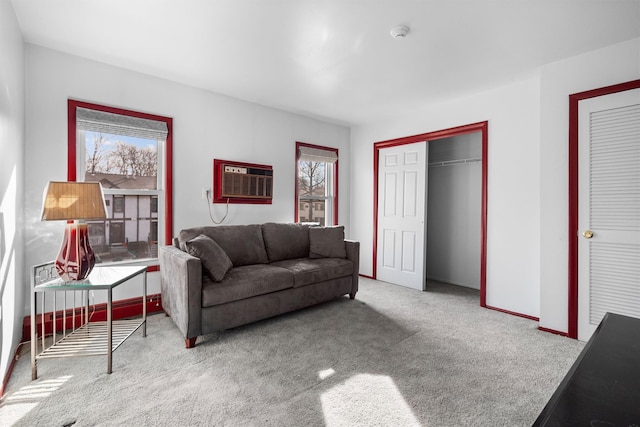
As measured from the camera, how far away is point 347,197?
5305 millimetres

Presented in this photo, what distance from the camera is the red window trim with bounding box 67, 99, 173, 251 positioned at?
110 inches

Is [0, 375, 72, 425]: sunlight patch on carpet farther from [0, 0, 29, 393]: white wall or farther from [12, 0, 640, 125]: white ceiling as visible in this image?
[12, 0, 640, 125]: white ceiling

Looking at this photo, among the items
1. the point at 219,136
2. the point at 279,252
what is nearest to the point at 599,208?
the point at 279,252

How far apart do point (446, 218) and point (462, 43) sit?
290cm

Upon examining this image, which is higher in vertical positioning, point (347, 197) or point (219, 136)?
point (219, 136)

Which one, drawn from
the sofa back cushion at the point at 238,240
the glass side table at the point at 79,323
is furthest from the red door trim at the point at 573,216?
the glass side table at the point at 79,323

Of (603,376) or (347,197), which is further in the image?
(347,197)

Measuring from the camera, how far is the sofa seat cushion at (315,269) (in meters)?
3.23

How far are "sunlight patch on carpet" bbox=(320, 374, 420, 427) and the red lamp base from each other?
1.89 metres

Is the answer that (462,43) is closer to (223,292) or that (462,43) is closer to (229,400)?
(223,292)

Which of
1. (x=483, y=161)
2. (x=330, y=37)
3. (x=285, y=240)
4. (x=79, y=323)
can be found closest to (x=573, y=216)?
(x=483, y=161)

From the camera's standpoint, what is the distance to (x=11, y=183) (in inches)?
82.4

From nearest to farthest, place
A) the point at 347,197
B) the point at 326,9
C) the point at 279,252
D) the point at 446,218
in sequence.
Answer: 1. the point at 326,9
2. the point at 279,252
3. the point at 446,218
4. the point at 347,197

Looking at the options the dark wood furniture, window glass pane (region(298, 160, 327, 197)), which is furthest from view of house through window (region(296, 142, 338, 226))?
the dark wood furniture
